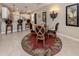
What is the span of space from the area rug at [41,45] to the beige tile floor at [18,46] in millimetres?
109

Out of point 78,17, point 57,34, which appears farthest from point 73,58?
point 78,17

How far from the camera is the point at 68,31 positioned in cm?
382

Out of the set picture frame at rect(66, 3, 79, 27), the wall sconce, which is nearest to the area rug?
the wall sconce

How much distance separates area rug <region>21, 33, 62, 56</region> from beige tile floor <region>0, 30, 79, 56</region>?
0.36ft

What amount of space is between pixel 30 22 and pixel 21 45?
71 centimetres

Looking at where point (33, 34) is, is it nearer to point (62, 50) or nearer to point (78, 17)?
point (62, 50)

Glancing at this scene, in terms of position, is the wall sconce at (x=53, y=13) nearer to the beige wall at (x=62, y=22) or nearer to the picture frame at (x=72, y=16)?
the beige wall at (x=62, y=22)

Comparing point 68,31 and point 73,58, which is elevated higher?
point 68,31

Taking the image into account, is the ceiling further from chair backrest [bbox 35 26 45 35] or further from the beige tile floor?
the beige tile floor

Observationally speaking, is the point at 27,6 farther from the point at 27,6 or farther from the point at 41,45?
the point at 41,45

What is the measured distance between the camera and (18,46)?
12.3ft

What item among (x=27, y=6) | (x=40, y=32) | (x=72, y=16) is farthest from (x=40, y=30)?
(x=72, y=16)

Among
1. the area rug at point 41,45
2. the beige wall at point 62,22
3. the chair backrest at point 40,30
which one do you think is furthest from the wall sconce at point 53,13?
the area rug at point 41,45

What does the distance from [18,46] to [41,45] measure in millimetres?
658
